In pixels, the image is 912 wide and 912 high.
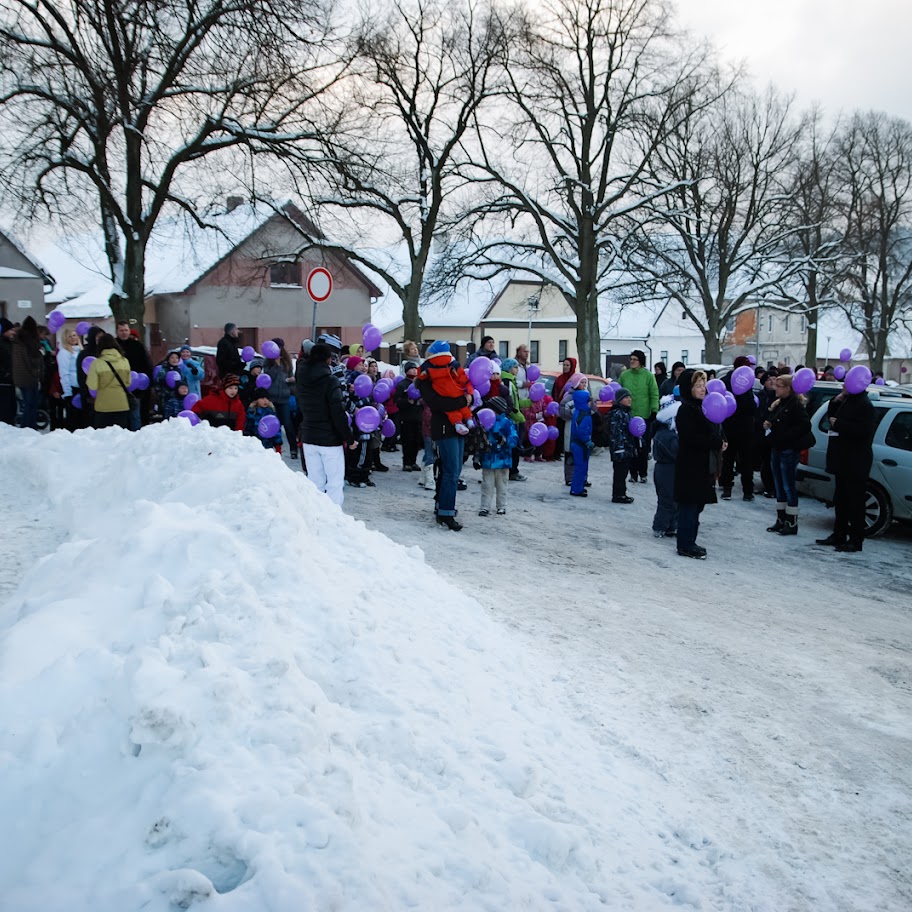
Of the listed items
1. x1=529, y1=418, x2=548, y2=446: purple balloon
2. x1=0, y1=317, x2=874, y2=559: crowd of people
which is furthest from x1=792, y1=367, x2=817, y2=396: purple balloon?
x1=529, y1=418, x2=548, y2=446: purple balloon

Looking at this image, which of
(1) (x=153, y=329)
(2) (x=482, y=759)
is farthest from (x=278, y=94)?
(1) (x=153, y=329)

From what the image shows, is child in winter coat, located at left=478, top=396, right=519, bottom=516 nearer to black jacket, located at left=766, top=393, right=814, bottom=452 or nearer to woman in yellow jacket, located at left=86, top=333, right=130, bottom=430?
black jacket, located at left=766, top=393, right=814, bottom=452

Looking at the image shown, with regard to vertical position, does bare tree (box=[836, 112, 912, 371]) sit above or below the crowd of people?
above

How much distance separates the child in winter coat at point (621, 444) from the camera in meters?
11.5

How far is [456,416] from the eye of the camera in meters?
9.12

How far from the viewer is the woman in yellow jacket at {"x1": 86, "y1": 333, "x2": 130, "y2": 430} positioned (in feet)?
33.9

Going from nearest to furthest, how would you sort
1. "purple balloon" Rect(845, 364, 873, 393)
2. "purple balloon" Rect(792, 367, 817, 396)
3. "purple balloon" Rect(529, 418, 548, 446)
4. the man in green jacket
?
"purple balloon" Rect(845, 364, 873, 393), "purple balloon" Rect(792, 367, 817, 396), the man in green jacket, "purple balloon" Rect(529, 418, 548, 446)

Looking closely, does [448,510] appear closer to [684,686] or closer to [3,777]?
[684,686]

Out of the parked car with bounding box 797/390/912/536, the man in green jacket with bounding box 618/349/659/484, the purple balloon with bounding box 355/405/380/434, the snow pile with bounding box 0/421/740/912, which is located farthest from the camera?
the man in green jacket with bounding box 618/349/659/484

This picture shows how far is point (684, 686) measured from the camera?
5.30 m

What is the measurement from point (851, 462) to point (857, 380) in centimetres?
91

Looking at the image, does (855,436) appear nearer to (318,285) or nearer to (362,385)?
(362,385)

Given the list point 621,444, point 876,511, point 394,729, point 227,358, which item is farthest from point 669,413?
point 227,358

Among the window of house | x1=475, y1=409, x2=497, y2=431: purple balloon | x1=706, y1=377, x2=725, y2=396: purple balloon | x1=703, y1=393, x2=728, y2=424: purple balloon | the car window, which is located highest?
the window of house
